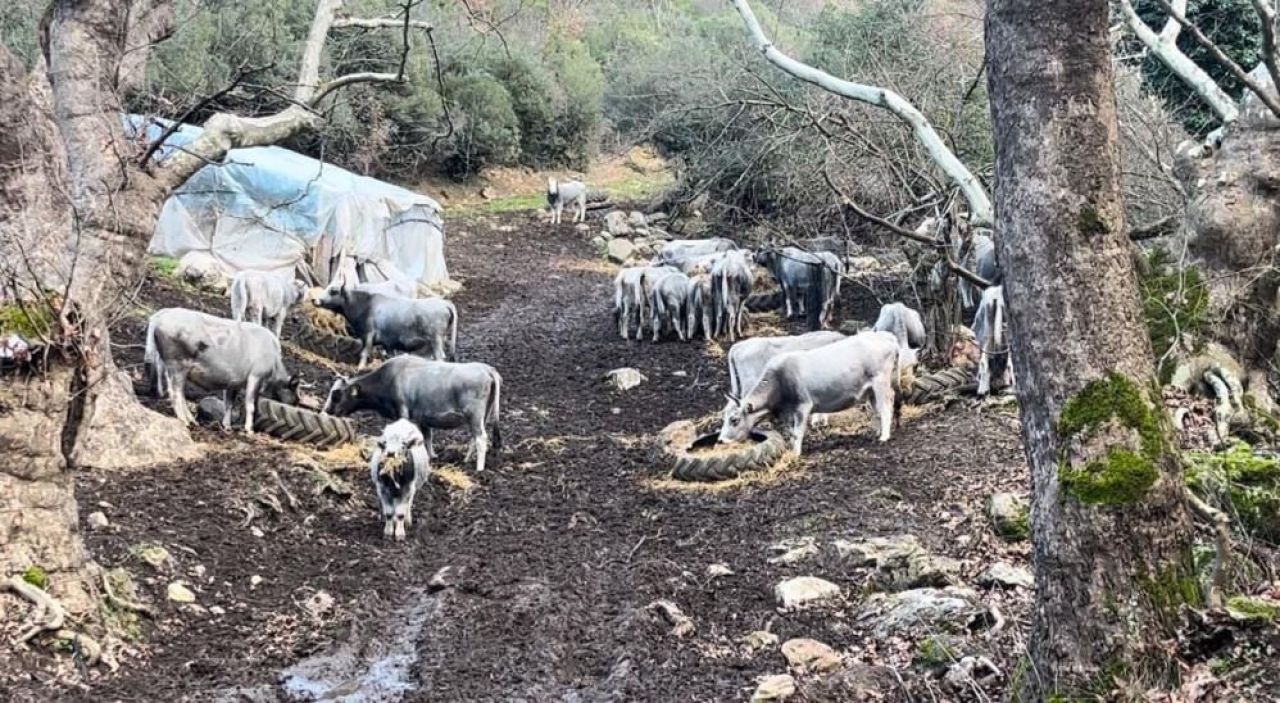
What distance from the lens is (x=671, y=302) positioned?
19812 millimetres

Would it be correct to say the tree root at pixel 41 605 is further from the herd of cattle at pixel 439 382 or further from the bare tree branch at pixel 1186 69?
the bare tree branch at pixel 1186 69

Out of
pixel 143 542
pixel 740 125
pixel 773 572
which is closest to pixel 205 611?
pixel 143 542

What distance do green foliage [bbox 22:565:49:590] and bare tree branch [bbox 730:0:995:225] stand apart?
554 centimetres

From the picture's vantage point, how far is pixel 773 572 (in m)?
8.51

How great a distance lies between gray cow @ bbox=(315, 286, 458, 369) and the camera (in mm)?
16719

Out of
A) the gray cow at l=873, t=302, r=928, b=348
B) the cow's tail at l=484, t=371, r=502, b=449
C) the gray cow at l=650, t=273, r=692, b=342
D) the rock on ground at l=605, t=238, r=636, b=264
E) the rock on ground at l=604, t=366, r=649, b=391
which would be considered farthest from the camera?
the rock on ground at l=605, t=238, r=636, b=264

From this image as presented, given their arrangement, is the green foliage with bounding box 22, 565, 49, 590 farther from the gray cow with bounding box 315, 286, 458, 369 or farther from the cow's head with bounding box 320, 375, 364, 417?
the gray cow with bounding box 315, 286, 458, 369

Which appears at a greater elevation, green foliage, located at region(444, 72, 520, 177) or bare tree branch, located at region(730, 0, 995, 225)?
bare tree branch, located at region(730, 0, 995, 225)

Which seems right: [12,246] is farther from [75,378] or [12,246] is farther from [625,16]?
[625,16]

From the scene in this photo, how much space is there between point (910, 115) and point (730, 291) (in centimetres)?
1132

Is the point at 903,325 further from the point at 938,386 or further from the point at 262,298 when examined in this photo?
the point at 262,298

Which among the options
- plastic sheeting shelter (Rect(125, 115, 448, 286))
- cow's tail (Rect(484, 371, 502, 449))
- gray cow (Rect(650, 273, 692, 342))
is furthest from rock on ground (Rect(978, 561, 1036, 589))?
plastic sheeting shelter (Rect(125, 115, 448, 286))

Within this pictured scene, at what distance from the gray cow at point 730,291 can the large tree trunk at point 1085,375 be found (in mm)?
14905

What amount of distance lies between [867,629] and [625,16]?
44584mm
